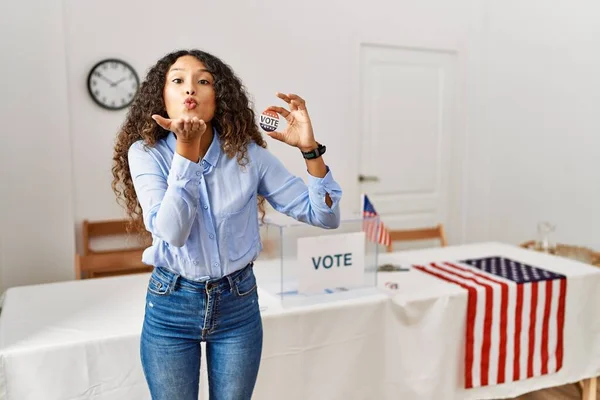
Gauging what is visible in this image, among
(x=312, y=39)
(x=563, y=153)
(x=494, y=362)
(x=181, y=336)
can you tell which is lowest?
(x=494, y=362)

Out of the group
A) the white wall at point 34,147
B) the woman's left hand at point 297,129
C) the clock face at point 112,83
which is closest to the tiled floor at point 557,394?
the woman's left hand at point 297,129

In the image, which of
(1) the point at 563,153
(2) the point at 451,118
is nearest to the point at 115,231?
(2) the point at 451,118

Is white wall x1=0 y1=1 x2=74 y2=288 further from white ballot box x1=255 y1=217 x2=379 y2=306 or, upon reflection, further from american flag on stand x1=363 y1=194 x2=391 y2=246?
american flag on stand x1=363 y1=194 x2=391 y2=246

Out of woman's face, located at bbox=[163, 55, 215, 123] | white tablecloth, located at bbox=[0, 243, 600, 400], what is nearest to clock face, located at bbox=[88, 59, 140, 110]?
white tablecloth, located at bbox=[0, 243, 600, 400]

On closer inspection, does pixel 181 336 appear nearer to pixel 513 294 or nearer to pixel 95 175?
pixel 513 294

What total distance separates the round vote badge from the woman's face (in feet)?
0.37

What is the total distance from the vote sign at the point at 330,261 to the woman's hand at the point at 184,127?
1.01 meters

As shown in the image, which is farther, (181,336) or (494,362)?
(494,362)

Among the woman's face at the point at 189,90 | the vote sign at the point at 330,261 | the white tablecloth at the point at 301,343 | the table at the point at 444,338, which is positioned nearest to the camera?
the woman's face at the point at 189,90

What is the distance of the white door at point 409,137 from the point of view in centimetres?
414

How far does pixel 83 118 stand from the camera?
3270mm

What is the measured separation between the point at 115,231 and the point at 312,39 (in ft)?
6.34

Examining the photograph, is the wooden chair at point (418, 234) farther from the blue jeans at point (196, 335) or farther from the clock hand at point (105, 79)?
the blue jeans at point (196, 335)

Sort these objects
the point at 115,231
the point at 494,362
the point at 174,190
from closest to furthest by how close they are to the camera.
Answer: the point at 174,190 → the point at 494,362 → the point at 115,231
